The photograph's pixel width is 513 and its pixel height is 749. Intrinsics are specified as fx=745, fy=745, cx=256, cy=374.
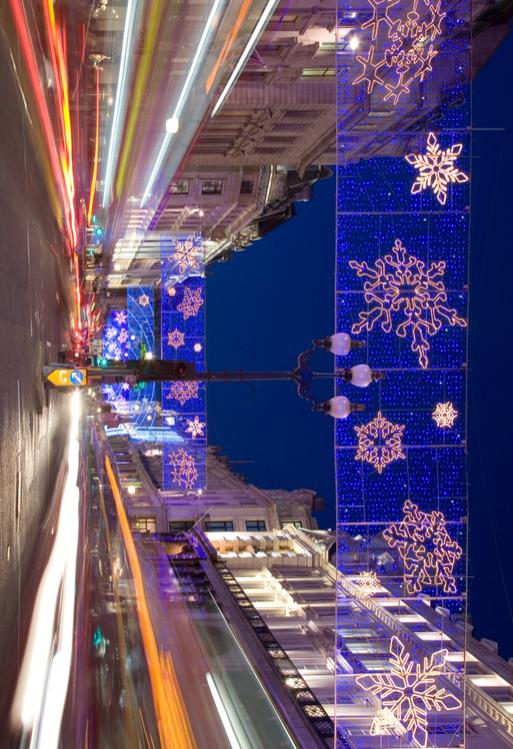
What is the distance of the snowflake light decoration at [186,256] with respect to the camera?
88.4 ft

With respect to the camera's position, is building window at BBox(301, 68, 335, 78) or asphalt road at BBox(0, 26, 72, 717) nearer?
asphalt road at BBox(0, 26, 72, 717)

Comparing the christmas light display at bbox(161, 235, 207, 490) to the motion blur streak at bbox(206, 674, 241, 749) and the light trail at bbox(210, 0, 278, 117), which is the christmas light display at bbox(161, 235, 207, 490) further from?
the motion blur streak at bbox(206, 674, 241, 749)

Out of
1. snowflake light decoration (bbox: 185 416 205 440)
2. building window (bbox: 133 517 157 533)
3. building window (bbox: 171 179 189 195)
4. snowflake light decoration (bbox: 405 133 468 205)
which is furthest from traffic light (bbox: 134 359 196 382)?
building window (bbox: 171 179 189 195)

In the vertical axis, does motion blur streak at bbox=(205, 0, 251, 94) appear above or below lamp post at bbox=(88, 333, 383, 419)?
above

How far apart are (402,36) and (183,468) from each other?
69.8 ft

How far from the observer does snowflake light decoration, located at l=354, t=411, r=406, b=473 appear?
11570 mm

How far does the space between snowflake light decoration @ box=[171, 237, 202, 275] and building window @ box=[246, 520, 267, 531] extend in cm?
1991

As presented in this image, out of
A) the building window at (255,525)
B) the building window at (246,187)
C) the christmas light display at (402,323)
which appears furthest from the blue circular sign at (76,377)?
the building window at (255,525)

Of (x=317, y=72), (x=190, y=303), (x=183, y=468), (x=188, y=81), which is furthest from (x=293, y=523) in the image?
(x=188, y=81)

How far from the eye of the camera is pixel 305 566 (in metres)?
38.9

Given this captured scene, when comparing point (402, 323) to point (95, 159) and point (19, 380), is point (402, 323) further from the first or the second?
point (95, 159)

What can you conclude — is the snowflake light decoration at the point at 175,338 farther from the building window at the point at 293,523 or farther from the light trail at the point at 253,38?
the building window at the point at 293,523

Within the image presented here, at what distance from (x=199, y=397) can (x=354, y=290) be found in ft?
54.5

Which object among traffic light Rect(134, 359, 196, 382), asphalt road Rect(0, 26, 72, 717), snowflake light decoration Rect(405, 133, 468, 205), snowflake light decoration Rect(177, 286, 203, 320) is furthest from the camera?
snowflake light decoration Rect(177, 286, 203, 320)
